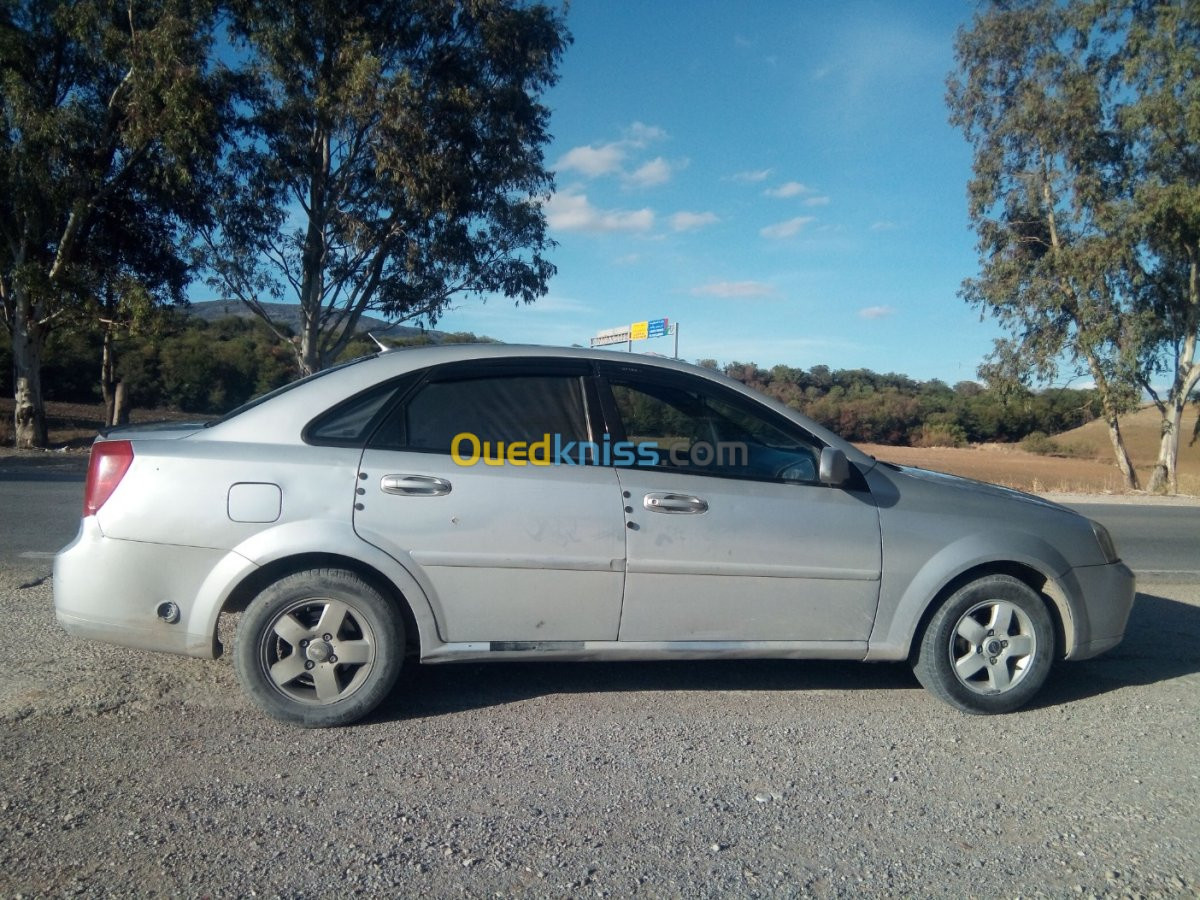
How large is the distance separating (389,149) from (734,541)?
650 inches

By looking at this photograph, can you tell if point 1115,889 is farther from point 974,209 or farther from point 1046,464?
point 1046,464

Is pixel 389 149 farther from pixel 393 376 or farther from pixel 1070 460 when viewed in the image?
pixel 1070 460

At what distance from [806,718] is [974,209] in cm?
2328

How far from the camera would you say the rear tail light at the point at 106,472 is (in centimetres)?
388

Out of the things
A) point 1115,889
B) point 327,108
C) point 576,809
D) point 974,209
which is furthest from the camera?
point 974,209

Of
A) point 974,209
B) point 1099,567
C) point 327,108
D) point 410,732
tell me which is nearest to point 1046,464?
point 974,209

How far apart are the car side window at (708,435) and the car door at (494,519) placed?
0.32m

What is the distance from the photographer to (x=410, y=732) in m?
3.90

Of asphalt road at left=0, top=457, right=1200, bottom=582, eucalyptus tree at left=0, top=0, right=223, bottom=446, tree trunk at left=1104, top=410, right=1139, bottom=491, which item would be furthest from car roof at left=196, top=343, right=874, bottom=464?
tree trunk at left=1104, top=410, right=1139, bottom=491

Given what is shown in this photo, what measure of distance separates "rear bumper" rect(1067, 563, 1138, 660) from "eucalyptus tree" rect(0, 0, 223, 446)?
18.4 metres

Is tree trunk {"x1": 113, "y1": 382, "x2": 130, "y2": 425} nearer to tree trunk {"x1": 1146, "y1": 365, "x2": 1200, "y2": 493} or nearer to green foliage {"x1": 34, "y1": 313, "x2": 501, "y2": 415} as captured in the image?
green foliage {"x1": 34, "y1": 313, "x2": 501, "y2": 415}

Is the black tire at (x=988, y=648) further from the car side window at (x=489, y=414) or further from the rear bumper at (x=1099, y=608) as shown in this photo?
the car side window at (x=489, y=414)

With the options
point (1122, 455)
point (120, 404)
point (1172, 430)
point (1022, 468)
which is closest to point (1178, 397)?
point (1172, 430)

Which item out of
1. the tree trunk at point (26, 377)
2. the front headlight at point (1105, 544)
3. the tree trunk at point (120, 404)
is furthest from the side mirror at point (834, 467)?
the tree trunk at point (26, 377)
